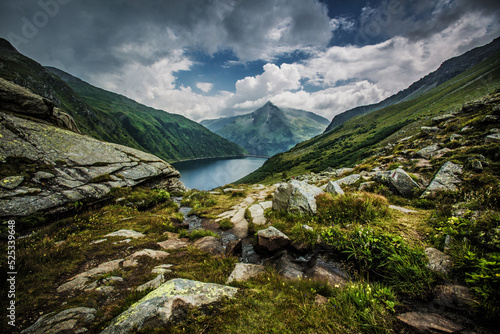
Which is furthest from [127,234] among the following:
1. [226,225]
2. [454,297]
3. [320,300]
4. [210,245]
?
[454,297]

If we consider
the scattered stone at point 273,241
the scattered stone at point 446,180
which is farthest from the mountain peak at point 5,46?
the scattered stone at point 446,180

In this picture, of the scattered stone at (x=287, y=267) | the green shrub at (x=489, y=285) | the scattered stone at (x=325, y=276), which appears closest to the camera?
the green shrub at (x=489, y=285)

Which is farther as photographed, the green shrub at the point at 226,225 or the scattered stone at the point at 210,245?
the green shrub at the point at 226,225

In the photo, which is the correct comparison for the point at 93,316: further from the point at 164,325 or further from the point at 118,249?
the point at 118,249

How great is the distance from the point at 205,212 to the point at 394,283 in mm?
11598

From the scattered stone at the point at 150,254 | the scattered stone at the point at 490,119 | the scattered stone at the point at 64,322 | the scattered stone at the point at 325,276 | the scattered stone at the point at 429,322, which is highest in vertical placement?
→ the scattered stone at the point at 490,119

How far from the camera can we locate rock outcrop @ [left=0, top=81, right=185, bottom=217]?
7.82m

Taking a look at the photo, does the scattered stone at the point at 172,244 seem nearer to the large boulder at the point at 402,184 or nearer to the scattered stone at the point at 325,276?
the scattered stone at the point at 325,276

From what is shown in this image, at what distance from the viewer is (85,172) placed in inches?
423

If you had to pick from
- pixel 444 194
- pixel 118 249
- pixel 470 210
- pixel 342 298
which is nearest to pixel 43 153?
pixel 118 249

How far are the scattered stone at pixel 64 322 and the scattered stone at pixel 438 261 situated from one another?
7.27 metres

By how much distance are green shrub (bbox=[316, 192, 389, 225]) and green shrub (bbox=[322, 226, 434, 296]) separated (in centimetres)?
122

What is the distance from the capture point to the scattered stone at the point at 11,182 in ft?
24.7

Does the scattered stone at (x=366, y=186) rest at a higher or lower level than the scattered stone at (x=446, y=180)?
lower
